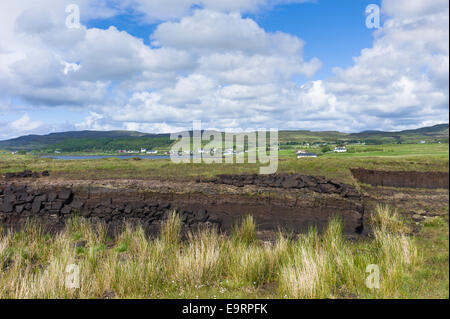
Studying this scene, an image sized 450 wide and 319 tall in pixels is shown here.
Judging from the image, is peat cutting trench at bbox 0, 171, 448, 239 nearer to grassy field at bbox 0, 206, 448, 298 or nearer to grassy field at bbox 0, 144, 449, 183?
grassy field at bbox 0, 144, 449, 183

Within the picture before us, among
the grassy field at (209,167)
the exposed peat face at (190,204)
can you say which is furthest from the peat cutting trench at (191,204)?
the grassy field at (209,167)

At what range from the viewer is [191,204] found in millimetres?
14570

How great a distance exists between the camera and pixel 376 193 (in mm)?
18500

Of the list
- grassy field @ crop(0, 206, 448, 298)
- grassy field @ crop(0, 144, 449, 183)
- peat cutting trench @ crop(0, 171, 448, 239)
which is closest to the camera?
grassy field @ crop(0, 206, 448, 298)

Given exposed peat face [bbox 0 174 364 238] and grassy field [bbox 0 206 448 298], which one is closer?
grassy field [bbox 0 206 448 298]

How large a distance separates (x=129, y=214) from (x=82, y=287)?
6.91 m

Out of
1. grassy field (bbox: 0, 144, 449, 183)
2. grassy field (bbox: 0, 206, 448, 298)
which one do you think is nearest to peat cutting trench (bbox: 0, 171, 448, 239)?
grassy field (bbox: 0, 144, 449, 183)

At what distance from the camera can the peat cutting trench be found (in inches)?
531

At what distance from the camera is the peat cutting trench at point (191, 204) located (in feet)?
44.2

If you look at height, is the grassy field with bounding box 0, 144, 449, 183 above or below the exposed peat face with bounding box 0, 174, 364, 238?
above

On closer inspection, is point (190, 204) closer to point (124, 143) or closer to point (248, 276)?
point (248, 276)
